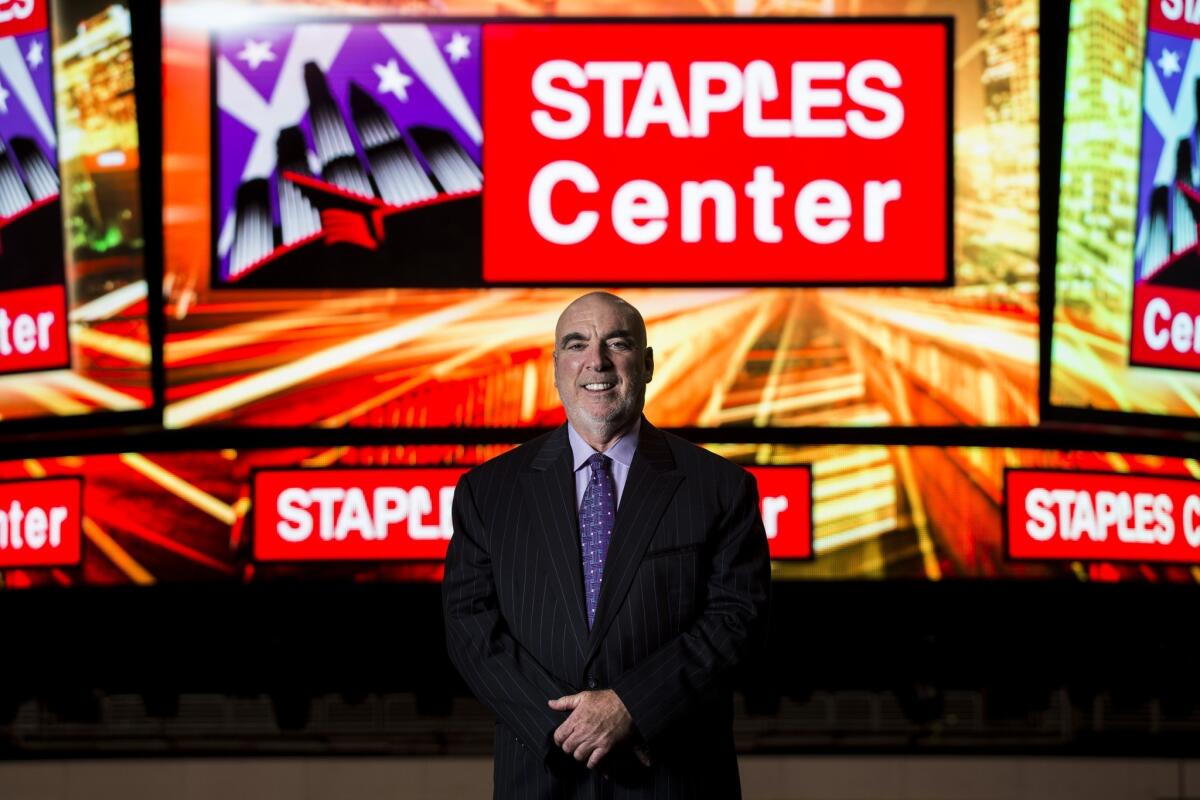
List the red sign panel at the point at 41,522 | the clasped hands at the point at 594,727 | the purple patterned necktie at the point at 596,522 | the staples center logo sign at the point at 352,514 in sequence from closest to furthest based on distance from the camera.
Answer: the clasped hands at the point at 594,727
the purple patterned necktie at the point at 596,522
the staples center logo sign at the point at 352,514
the red sign panel at the point at 41,522

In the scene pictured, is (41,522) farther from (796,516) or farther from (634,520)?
(634,520)

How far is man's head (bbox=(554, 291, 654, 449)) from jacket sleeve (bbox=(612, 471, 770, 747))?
23cm

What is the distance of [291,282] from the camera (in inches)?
264

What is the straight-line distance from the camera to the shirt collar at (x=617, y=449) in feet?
8.54

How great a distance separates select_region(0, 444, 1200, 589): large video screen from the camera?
21.8ft

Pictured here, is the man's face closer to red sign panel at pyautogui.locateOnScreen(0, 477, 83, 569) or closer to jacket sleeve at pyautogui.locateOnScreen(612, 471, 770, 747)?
jacket sleeve at pyautogui.locateOnScreen(612, 471, 770, 747)

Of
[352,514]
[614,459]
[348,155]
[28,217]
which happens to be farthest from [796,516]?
[614,459]

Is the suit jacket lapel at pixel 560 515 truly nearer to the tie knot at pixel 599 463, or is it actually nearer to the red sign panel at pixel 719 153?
the tie knot at pixel 599 463

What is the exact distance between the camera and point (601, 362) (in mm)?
2521

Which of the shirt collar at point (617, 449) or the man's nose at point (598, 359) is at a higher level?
the man's nose at point (598, 359)

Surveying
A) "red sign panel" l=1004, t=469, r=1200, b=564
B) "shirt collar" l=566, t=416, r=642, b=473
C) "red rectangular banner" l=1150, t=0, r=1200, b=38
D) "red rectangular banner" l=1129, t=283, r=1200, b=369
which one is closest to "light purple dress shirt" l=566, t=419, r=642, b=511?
"shirt collar" l=566, t=416, r=642, b=473

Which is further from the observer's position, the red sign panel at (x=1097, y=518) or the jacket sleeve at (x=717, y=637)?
the red sign panel at (x=1097, y=518)

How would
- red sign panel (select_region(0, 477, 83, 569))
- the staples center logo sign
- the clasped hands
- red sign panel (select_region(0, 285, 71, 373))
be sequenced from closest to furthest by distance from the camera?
the clasped hands → the staples center logo sign → red sign panel (select_region(0, 285, 71, 373)) → red sign panel (select_region(0, 477, 83, 569))

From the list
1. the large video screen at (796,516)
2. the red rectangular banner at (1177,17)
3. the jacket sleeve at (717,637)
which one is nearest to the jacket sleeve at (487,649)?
the jacket sleeve at (717,637)
